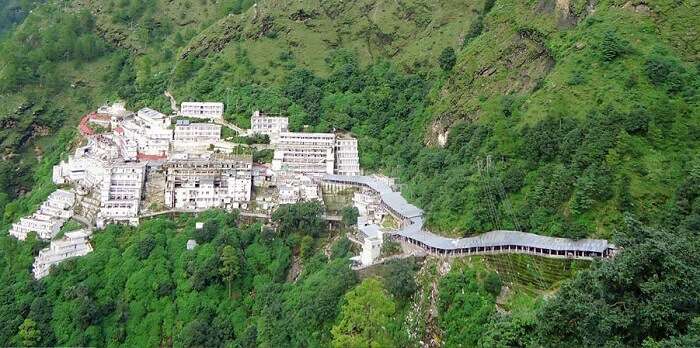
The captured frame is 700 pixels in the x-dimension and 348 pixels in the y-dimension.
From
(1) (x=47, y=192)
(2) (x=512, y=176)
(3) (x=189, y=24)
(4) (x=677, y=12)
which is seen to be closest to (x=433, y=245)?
(2) (x=512, y=176)

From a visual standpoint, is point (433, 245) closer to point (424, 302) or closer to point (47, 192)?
point (424, 302)

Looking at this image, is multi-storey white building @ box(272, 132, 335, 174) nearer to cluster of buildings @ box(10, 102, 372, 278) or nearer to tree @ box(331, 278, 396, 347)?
cluster of buildings @ box(10, 102, 372, 278)

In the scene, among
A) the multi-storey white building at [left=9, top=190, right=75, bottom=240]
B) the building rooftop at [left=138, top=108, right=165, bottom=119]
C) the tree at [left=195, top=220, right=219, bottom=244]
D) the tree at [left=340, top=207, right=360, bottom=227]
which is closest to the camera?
the tree at [left=340, top=207, right=360, bottom=227]

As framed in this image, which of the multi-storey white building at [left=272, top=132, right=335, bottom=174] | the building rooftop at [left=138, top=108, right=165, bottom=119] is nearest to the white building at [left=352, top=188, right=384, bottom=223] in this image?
the multi-storey white building at [left=272, top=132, right=335, bottom=174]

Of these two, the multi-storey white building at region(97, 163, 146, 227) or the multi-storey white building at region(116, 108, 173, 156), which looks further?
the multi-storey white building at region(116, 108, 173, 156)

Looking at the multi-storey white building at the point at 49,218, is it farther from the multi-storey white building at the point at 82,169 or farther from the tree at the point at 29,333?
the tree at the point at 29,333

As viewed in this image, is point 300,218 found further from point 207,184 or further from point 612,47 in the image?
point 612,47
